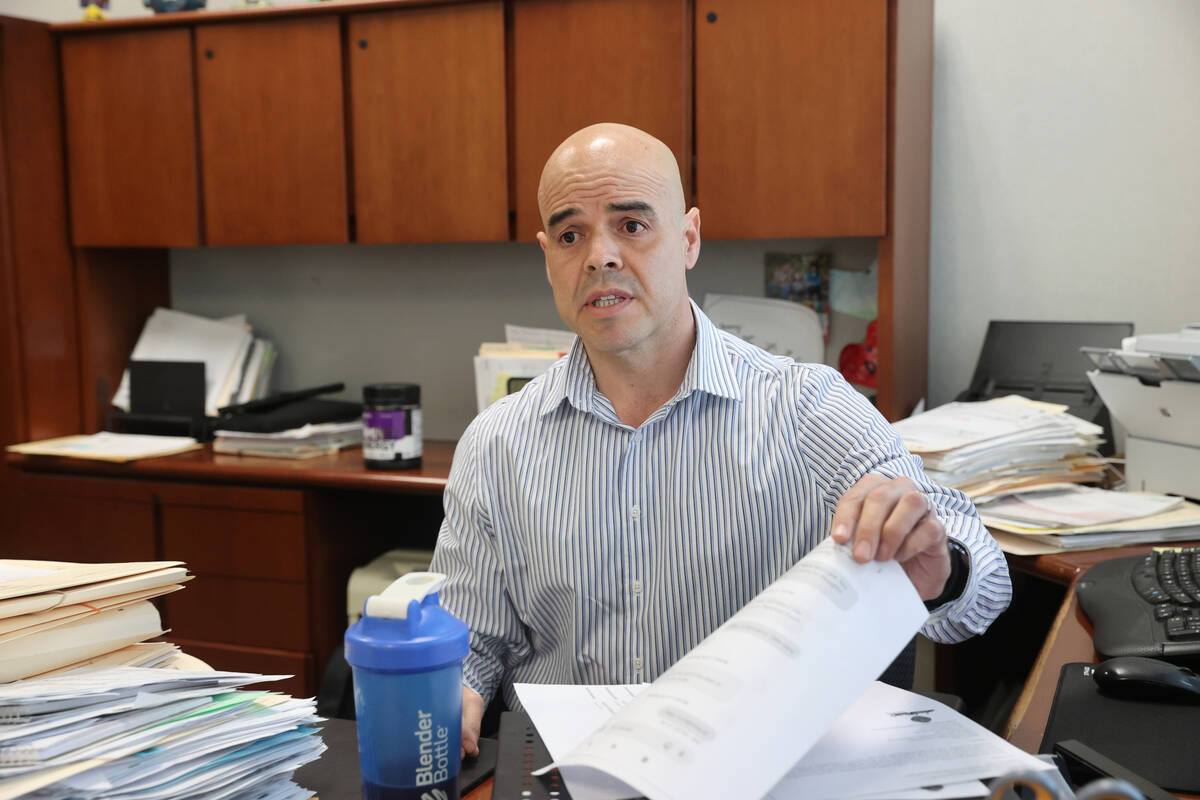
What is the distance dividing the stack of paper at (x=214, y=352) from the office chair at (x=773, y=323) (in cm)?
134

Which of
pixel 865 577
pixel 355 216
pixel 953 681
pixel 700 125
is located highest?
pixel 700 125

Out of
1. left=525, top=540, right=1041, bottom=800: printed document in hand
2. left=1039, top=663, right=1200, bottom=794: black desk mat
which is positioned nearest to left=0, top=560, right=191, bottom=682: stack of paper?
left=525, top=540, right=1041, bottom=800: printed document in hand

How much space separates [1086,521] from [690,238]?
0.82m

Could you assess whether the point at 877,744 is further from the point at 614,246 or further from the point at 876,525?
the point at 614,246

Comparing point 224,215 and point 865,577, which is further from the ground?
point 224,215

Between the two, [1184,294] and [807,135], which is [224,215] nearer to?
[807,135]

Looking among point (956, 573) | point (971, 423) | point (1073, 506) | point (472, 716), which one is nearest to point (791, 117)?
point (971, 423)

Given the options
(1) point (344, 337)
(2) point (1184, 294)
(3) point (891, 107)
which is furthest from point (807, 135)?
(1) point (344, 337)

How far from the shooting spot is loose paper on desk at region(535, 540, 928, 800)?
666mm

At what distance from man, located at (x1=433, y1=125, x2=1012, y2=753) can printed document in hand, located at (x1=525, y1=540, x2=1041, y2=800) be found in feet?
1.94

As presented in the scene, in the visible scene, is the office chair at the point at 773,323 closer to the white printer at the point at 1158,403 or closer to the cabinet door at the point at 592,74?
the cabinet door at the point at 592,74

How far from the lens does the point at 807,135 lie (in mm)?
2252

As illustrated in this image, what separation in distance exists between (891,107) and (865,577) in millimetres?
1627

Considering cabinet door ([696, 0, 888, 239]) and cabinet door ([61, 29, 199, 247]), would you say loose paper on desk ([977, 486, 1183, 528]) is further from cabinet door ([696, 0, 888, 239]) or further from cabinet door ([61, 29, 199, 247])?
cabinet door ([61, 29, 199, 247])
